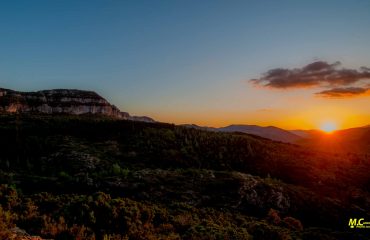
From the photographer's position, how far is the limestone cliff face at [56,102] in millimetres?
137625

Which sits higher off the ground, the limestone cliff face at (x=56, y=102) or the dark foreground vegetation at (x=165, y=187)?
the limestone cliff face at (x=56, y=102)

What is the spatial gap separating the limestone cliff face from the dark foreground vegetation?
8009 cm

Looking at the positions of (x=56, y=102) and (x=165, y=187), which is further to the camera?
(x=56, y=102)

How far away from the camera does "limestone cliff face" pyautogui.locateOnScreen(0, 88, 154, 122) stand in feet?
452

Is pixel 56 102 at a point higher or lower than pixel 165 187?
higher

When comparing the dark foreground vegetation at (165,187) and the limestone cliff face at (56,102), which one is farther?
the limestone cliff face at (56,102)

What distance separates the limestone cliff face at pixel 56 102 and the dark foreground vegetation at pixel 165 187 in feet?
263

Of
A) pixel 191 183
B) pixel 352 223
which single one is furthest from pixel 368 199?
pixel 191 183

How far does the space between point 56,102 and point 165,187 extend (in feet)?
469

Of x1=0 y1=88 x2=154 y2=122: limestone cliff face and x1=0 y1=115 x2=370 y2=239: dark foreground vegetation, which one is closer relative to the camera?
x1=0 y1=115 x2=370 y2=239: dark foreground vegetation

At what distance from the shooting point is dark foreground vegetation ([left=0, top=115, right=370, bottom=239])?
15.6 m

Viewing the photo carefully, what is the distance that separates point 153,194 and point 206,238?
1305 centimetres

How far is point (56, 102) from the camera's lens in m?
160

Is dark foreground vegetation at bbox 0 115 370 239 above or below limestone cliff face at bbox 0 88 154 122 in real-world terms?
below
